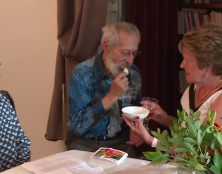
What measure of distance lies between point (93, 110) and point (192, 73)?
62 cm

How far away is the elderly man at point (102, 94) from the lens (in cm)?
175

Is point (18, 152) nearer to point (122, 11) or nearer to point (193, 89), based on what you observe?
point (193, 89)

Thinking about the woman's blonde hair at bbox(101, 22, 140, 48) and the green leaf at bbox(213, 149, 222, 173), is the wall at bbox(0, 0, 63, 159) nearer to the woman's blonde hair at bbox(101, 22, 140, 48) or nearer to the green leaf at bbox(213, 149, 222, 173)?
the woman's blonde hair at bbox(101, 22, 140, 48)

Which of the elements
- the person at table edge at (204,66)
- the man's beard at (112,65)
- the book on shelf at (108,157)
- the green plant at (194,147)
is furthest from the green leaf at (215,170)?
the man's beard at (112,65)

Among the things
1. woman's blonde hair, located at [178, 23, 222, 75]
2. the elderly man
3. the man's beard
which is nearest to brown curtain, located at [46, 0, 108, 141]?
the elderly man

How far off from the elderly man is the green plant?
3.24 feet

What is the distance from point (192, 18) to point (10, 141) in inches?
84.7

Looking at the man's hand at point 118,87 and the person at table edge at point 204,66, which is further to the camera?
the man's hand at point 118,87

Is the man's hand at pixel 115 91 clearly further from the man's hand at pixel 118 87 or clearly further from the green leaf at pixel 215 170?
the green leaf at pixel 215 170

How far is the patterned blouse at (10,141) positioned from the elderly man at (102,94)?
0.38 m

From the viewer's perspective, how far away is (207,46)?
1517 millimetres

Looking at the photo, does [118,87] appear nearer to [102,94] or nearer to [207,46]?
[102,94]

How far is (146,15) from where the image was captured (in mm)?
2273

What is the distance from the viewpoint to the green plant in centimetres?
67
